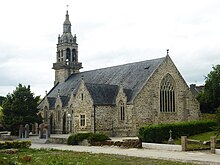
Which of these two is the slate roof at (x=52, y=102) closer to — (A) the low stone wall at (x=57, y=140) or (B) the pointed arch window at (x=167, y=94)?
(A) the low stone wall at (x=57, y=140)

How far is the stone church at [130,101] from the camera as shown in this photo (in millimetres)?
42938

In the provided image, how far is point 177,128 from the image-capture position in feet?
109

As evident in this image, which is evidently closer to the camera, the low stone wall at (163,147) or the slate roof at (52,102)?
the low stone wall at (163,147)

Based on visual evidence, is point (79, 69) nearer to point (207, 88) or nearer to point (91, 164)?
point (207, 88)

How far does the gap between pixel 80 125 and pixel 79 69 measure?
19664 mm

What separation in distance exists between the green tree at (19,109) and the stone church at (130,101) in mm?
4451

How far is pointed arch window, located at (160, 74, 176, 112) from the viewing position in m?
45.4

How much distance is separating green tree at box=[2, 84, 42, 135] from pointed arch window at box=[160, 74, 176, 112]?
16.3 m

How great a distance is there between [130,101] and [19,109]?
14.6 m

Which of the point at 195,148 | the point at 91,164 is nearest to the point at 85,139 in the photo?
the point at 195,148

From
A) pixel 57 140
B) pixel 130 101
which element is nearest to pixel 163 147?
pixel 57 140

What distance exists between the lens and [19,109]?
47719 mm

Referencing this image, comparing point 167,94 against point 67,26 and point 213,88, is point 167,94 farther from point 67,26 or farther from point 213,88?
point 67,26

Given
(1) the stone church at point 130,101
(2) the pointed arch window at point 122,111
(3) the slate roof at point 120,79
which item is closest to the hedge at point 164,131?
(1) the stone church at point 130,101
